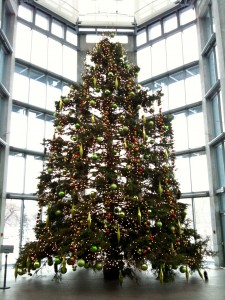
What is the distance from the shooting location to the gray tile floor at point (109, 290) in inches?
255

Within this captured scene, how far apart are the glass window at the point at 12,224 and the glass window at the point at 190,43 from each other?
11.7 m

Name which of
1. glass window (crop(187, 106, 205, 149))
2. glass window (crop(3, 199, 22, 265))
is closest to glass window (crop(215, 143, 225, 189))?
glass window (crop(187, 106, 205, 149))

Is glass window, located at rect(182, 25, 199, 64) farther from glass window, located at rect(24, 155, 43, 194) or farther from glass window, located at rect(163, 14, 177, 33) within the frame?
glass window, located at rect(24, 155, 43, 194)

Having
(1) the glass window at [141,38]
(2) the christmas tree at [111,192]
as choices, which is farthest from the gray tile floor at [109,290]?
(1) the glass window at [141,38]

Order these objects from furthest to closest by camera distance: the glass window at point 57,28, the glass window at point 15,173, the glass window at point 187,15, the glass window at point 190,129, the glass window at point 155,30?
the glass window at point 155,30, the glass window at point 57,28, the glass window at point 187,15, the glass window at point 190,129, the glass window at point 15,173

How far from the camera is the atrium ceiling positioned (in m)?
17.3

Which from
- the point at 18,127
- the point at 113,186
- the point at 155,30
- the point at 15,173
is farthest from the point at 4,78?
the point at 113,186

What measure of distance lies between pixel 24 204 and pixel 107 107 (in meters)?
8.12

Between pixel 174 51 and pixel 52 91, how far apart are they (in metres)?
7.35

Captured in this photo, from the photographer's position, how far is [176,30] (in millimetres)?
18156

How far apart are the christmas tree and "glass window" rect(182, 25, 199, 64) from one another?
854 centimetres

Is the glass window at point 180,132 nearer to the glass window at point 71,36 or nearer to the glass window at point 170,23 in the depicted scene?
the glass window at point 170,23

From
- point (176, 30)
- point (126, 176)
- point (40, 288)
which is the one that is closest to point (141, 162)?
point (126, 176)

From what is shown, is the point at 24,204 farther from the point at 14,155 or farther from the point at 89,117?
the point at 89,117
